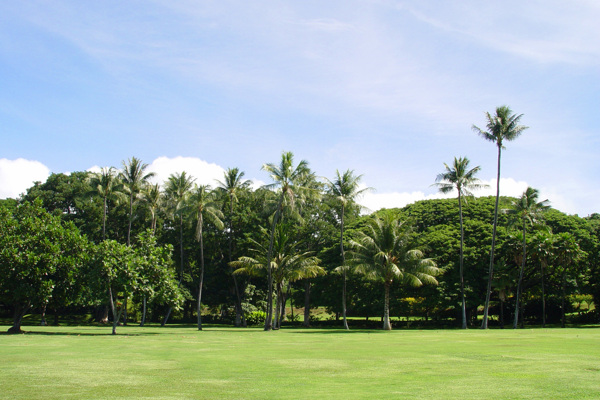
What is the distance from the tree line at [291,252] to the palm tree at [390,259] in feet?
0.42

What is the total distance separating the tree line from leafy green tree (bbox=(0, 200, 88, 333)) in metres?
0.10

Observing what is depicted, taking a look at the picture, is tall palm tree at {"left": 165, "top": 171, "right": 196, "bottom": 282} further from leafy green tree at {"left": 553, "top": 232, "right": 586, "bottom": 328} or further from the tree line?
leafy green tree at {"left": 553, "top": 232, "right": 586, "bottom": 328}

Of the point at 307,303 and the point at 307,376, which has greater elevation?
the point at 307,376

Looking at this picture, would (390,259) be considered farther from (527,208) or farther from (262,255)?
(527,208)

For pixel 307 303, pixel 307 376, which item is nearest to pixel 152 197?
pixel 307 303

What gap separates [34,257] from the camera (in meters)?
32.8

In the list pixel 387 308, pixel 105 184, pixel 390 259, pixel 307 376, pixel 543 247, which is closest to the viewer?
pixel 307 376

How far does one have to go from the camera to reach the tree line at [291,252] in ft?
115

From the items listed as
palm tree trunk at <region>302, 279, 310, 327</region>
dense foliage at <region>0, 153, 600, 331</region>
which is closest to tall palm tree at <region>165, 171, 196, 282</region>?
dense foliage at <region>0, 153, 600, 331</region>

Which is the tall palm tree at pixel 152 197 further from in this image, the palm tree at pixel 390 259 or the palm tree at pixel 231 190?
the palm tree at pixel 390 259

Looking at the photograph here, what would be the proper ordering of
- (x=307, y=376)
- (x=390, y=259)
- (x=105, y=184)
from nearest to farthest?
(x=307, y=376)
(x=390, y=259)
(x=105, y=184)

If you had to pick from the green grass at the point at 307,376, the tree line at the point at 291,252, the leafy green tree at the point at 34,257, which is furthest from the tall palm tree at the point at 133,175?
the green grass at the point at 307,376

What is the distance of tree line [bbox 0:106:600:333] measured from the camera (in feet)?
115

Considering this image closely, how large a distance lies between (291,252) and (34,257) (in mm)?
23348
